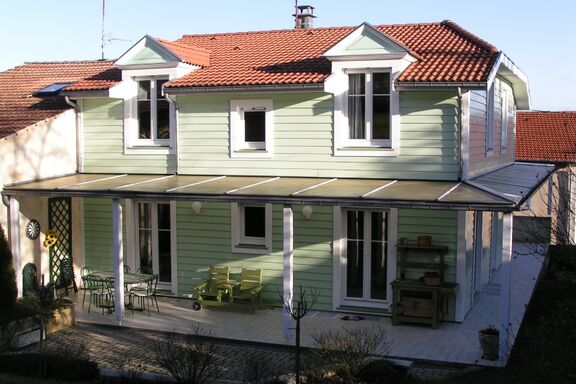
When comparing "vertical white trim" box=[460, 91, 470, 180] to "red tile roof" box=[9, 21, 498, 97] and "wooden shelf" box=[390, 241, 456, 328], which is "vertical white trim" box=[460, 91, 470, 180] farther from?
"wooden shelf" box=[390, 241, 456, 328]

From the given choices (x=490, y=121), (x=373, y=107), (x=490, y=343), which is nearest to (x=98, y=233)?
(x=373, y=107)

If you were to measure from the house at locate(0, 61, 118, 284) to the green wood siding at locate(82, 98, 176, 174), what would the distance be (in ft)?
1.13

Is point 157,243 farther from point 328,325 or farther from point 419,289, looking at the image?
point 419,289

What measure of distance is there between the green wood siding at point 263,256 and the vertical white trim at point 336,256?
0.10 meters

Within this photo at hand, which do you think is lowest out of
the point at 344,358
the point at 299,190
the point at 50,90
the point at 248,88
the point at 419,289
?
the point at 344,358

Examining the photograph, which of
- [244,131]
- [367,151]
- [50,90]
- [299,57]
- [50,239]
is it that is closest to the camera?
[367,151]

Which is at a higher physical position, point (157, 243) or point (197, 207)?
point (197, 207)

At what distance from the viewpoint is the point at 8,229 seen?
15180 millimetres

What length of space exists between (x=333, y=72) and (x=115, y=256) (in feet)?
20.4

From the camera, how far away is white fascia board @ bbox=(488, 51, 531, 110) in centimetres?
1482

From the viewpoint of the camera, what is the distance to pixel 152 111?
16.8m

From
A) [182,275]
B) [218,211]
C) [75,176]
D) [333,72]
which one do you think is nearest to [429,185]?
[333,72]

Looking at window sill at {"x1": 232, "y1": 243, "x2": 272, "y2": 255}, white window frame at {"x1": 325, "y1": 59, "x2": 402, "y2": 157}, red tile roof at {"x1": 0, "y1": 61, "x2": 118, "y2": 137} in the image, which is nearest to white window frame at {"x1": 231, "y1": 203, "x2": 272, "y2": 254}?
window sill at {"x1": 232, "y1": 243, "x2": 272, "y2": 255}

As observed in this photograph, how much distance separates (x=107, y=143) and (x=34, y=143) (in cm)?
191
